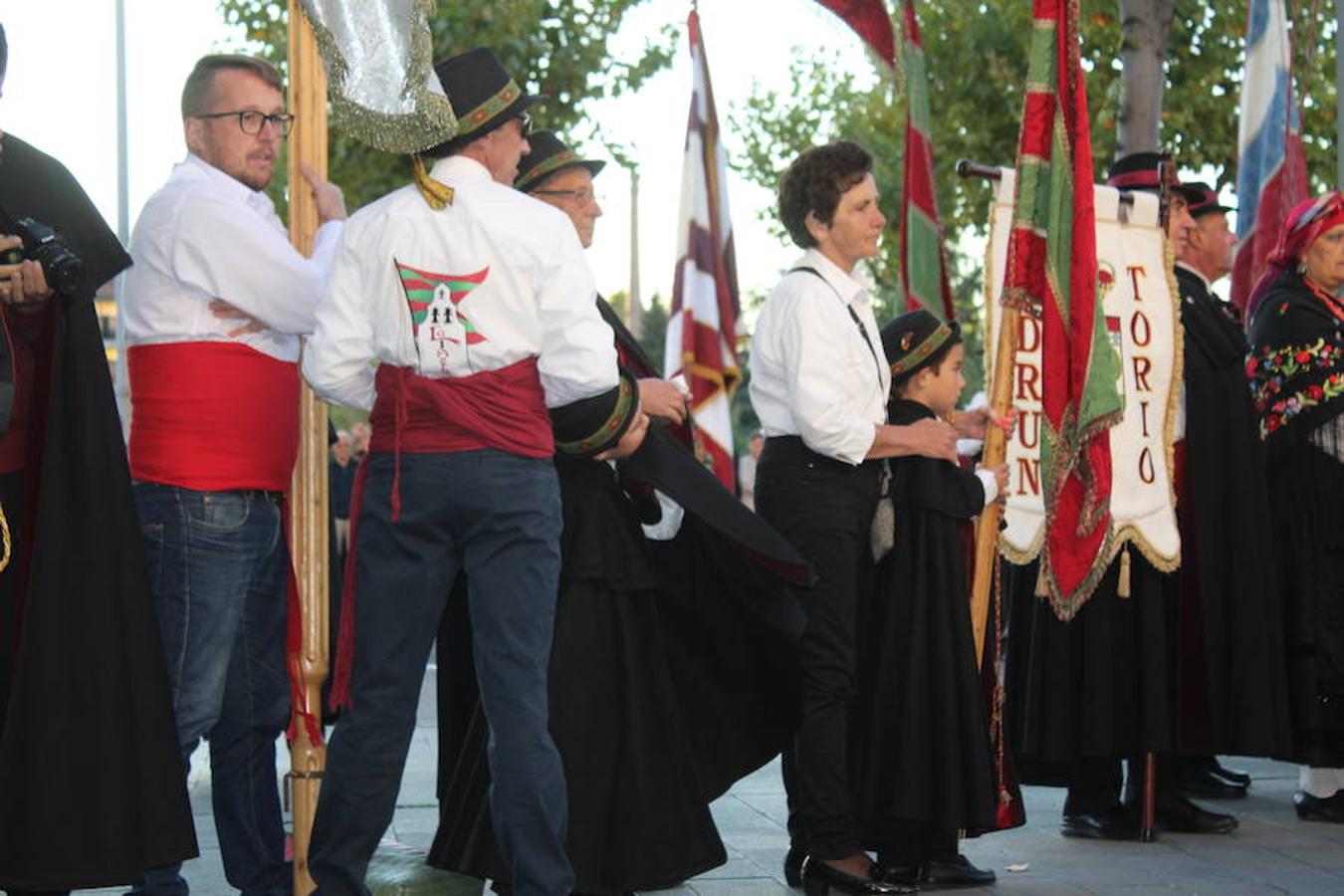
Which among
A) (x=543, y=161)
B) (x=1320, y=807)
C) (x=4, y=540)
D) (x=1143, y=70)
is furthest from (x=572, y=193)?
(x=1143, y=70)

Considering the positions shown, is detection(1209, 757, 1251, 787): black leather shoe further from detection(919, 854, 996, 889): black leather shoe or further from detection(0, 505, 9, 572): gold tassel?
detection(0, 505, 9, 572): gold tassel

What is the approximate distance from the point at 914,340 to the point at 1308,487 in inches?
86.5

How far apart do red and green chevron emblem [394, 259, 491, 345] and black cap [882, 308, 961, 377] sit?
1.79 m

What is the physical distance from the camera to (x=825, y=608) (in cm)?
586

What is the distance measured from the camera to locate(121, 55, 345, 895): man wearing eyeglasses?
5.05m

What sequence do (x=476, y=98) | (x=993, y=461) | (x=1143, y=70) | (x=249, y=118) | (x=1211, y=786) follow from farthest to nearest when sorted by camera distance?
(x=1143, y=70) → (x=1211, y=786) → (x=993, y=461) → (x=249, y=118) → (x=476, y=98)

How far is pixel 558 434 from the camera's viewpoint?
5.12m

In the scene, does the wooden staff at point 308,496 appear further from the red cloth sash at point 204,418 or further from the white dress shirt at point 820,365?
the white dress shirt at point 820,365

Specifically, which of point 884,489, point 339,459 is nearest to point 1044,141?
point 884,489

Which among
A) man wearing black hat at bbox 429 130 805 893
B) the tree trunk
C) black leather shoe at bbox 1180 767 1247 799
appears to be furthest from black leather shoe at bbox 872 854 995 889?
the tree trunk

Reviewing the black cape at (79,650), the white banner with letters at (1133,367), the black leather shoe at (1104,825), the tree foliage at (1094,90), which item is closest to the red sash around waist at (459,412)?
the black cape at (79,650)

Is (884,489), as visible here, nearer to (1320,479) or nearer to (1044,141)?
(1044,141)

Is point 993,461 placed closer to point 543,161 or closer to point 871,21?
point 543,161

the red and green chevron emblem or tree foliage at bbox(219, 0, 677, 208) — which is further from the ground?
tree foliage at bbox(219, 0, 677, 208)
